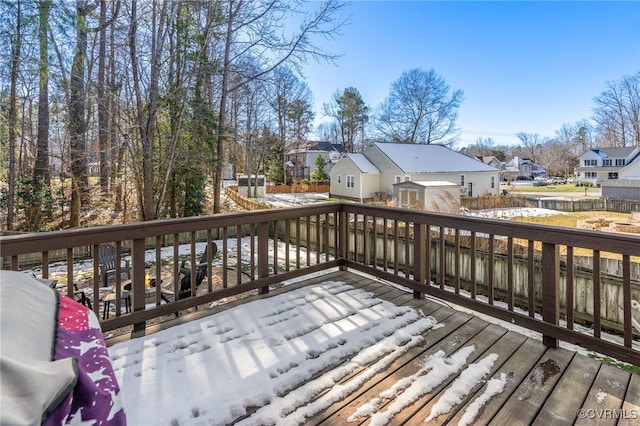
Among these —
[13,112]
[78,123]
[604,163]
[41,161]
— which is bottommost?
[41,161]

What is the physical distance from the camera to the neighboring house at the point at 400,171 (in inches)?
798

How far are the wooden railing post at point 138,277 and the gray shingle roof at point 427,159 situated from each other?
1803 centimetres

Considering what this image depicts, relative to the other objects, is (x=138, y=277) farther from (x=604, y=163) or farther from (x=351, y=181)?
(x=604, y=163)

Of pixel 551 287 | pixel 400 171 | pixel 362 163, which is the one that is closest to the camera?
pixel 551 287

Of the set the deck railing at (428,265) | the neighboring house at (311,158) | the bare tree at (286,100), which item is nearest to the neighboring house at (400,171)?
the bare tree at (286,100)

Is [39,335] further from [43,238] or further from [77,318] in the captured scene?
[43,238]

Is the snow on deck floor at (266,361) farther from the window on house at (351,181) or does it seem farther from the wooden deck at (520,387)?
the window on house at (351,181)

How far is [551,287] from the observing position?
2.35 meters

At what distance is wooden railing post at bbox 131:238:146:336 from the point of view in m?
2.54

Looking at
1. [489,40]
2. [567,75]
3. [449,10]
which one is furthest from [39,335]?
[567,75]

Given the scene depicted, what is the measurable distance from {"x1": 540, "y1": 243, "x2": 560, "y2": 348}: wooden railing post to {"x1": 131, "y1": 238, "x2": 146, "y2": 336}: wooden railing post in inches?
115

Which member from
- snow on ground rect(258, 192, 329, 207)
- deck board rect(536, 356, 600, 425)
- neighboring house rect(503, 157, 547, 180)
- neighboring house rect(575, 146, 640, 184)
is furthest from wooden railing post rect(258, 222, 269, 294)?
neighboring house rect(503, 157, 547, 180)

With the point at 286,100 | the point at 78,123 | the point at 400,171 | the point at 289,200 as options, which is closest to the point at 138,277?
the point at 78,123

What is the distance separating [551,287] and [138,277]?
9.77ft
